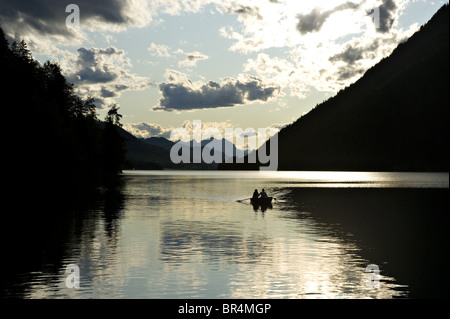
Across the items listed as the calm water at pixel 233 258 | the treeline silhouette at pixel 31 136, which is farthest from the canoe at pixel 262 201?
the treeline silhouette at pixel 31 136

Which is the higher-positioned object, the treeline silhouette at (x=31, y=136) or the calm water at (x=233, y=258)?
the treeline silhouette at (x=31, y=136)

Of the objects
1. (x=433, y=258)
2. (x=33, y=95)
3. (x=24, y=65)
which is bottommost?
(x=433, y=258)

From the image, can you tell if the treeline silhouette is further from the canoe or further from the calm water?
the canoe

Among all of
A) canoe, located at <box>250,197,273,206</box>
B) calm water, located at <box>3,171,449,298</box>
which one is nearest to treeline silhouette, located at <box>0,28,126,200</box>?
calm water, located at <box>3,171,449,298</box>

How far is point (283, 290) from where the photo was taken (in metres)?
24.8

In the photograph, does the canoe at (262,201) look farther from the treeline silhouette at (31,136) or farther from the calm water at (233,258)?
the treeline silhouette at (31,136)

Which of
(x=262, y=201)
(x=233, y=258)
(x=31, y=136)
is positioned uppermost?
(x=31, y=136)

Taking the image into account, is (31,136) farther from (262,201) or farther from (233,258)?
(233,258)

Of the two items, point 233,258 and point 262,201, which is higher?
point 262,201

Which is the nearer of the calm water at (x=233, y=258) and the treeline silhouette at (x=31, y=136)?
the calm water at (x=233, y=258)

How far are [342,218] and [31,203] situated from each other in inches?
1920

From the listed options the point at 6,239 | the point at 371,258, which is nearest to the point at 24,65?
the point at 6,239

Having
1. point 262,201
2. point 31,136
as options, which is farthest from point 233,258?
point 31,136

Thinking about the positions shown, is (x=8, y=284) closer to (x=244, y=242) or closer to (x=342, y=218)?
(x=244, y=242)
